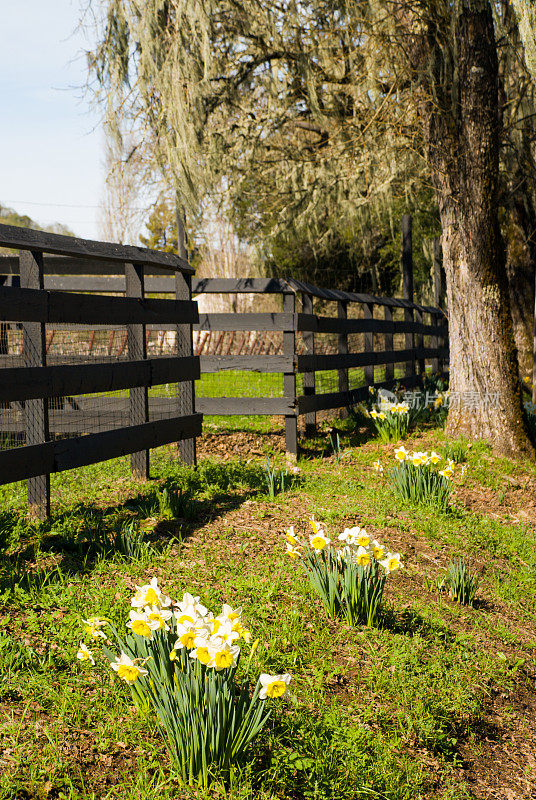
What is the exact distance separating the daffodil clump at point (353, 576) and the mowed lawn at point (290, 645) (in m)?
0.09

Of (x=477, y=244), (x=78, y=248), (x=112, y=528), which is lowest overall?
(x=112, y=528)

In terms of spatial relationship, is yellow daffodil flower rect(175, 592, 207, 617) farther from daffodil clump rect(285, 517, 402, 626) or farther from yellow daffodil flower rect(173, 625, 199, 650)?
daffodil clump rect(285, 517, 402, 626)

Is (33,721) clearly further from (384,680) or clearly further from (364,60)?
(364,60)

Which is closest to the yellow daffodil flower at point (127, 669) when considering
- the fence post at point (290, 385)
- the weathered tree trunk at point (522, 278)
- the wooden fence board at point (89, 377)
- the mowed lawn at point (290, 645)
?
the mowed lawn at point (290, 645)

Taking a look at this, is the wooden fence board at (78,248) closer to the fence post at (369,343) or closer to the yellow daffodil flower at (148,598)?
the yellow daffodil flower at (148,598)

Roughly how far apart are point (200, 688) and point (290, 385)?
4489 millimetres

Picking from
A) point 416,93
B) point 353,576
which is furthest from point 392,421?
point 353,576

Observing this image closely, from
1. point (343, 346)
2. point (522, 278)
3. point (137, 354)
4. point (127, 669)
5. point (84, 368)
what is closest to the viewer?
point (127, 669)

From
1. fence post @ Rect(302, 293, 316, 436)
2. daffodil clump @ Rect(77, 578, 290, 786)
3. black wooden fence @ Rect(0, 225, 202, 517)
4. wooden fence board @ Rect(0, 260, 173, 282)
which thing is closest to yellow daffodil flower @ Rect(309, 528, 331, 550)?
daffodil clump @ Rect(77, 578, 290, 786)

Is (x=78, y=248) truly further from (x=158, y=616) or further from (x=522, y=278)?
(x=522, y=278)

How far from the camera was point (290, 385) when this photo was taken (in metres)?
6.43

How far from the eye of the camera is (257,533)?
4199mm

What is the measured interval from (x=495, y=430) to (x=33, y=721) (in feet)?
16.4

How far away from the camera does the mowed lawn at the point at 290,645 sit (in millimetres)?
2221
